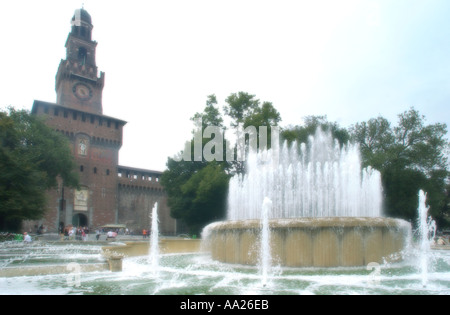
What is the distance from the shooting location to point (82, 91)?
4478 cm

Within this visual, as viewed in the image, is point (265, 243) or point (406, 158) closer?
point (265, 243)

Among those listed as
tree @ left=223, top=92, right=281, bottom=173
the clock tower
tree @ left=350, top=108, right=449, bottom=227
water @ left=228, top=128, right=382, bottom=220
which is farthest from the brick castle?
water @ left=228, top=128, right=382, bottom=220

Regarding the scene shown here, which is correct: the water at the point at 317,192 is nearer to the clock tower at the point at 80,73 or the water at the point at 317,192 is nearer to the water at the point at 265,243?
the water at the point at 265,243

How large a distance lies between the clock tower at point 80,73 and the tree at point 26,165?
530 inches

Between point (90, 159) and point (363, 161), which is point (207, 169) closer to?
point (363, 161)

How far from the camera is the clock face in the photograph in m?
44.2

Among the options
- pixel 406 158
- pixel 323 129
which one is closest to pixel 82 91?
pixel 323 129

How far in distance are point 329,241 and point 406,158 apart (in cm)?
2920
